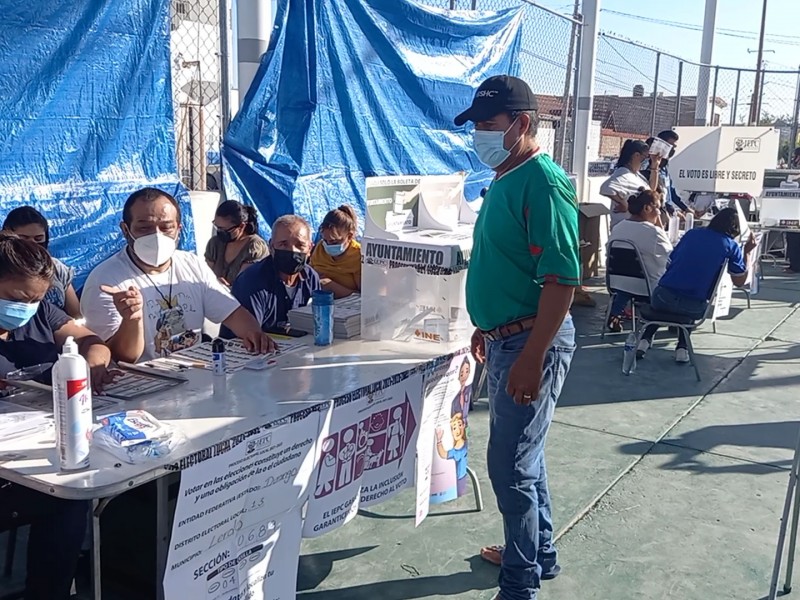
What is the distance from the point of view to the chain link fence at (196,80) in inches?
187

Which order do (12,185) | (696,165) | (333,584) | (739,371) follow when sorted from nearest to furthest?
(333,584) < (12,185) < (739,371) < (696,165)

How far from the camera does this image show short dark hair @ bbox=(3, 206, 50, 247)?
3.56 metres

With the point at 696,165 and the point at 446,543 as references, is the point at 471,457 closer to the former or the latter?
the point at 446,543

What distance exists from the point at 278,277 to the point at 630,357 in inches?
123

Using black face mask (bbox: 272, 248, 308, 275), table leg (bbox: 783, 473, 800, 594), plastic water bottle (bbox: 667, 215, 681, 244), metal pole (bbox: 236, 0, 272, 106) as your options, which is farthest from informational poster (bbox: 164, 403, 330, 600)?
plastic water bottle (bbox: 667, 215, 681, 244)

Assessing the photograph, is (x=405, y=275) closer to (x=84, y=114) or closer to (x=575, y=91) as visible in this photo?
(x=84, y=114)

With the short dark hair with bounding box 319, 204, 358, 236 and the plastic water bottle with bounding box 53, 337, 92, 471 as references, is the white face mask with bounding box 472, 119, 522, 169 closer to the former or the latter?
the plastic water bottle with bounding box 53, 337, 92, 471

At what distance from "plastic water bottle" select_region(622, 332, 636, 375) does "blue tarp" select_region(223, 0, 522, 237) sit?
2.29 m

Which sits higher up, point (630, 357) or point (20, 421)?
point (20, 421)

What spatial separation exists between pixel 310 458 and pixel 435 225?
1424 mm

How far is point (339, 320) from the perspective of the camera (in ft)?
10.8

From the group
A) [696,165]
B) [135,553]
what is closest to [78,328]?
[135,553]

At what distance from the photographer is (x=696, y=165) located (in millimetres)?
9367

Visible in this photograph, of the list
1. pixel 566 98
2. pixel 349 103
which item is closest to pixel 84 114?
pixel 349 103
